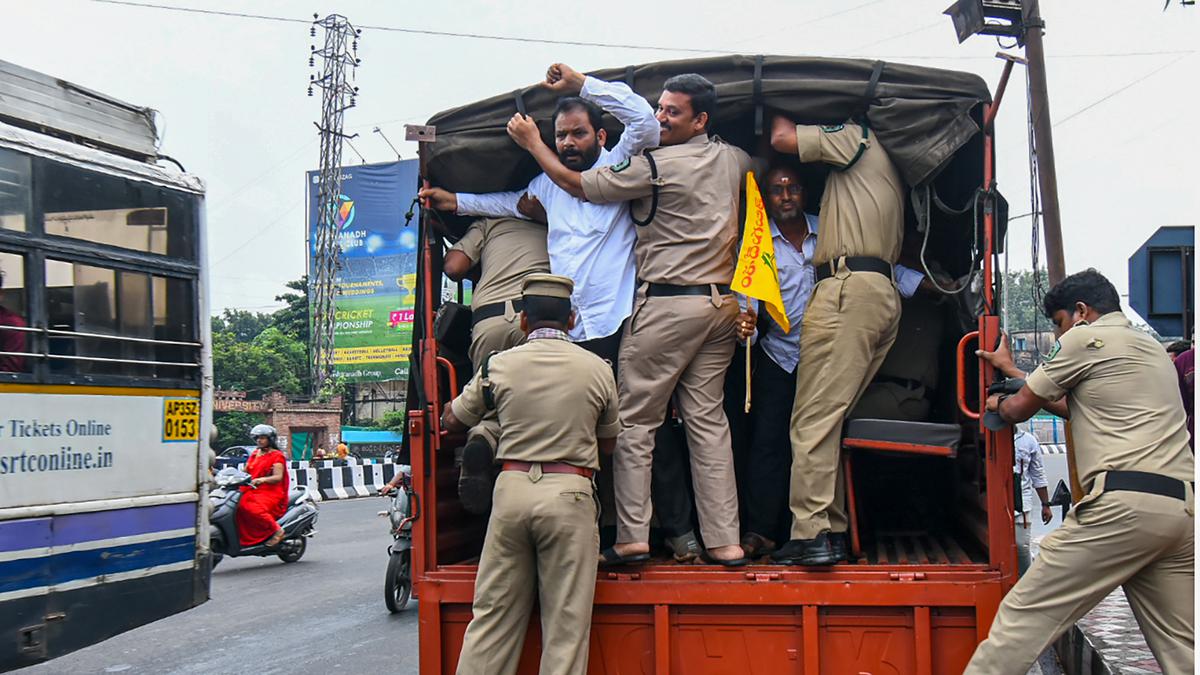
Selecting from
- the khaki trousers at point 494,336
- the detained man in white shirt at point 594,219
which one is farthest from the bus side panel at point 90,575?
the detained man in white shirt at point 594,219

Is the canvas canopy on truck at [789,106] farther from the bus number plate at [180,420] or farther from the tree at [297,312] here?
the tree at [297,312]

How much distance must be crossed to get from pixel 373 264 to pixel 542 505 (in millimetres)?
34360

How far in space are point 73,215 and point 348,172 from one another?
3325 centimetres

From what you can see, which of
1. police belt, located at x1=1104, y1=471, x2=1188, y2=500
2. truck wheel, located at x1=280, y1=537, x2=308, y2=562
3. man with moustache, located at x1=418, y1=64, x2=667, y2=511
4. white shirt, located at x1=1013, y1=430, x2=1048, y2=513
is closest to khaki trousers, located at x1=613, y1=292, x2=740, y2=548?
man with moustache, located at x1=418, y1=64, x2=667, y2=511

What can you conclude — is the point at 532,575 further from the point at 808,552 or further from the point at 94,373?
the point at 94,373

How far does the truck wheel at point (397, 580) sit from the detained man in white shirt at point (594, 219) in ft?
13.4

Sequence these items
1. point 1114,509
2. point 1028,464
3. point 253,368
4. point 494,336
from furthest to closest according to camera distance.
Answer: point 253,368 → point 1028,464 → point 494,336 → point 1114,509

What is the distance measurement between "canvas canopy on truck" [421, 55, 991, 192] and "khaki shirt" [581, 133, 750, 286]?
31 centimetres

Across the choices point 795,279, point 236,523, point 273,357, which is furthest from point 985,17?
point 273,357

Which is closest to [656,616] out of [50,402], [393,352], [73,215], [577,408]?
[577,408]

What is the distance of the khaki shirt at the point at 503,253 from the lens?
4.88m

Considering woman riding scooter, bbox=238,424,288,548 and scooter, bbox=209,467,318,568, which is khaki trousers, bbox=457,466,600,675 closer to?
scooter, bbox=209,467,318,568

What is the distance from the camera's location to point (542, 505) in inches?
153

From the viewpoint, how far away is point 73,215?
5.11 m
